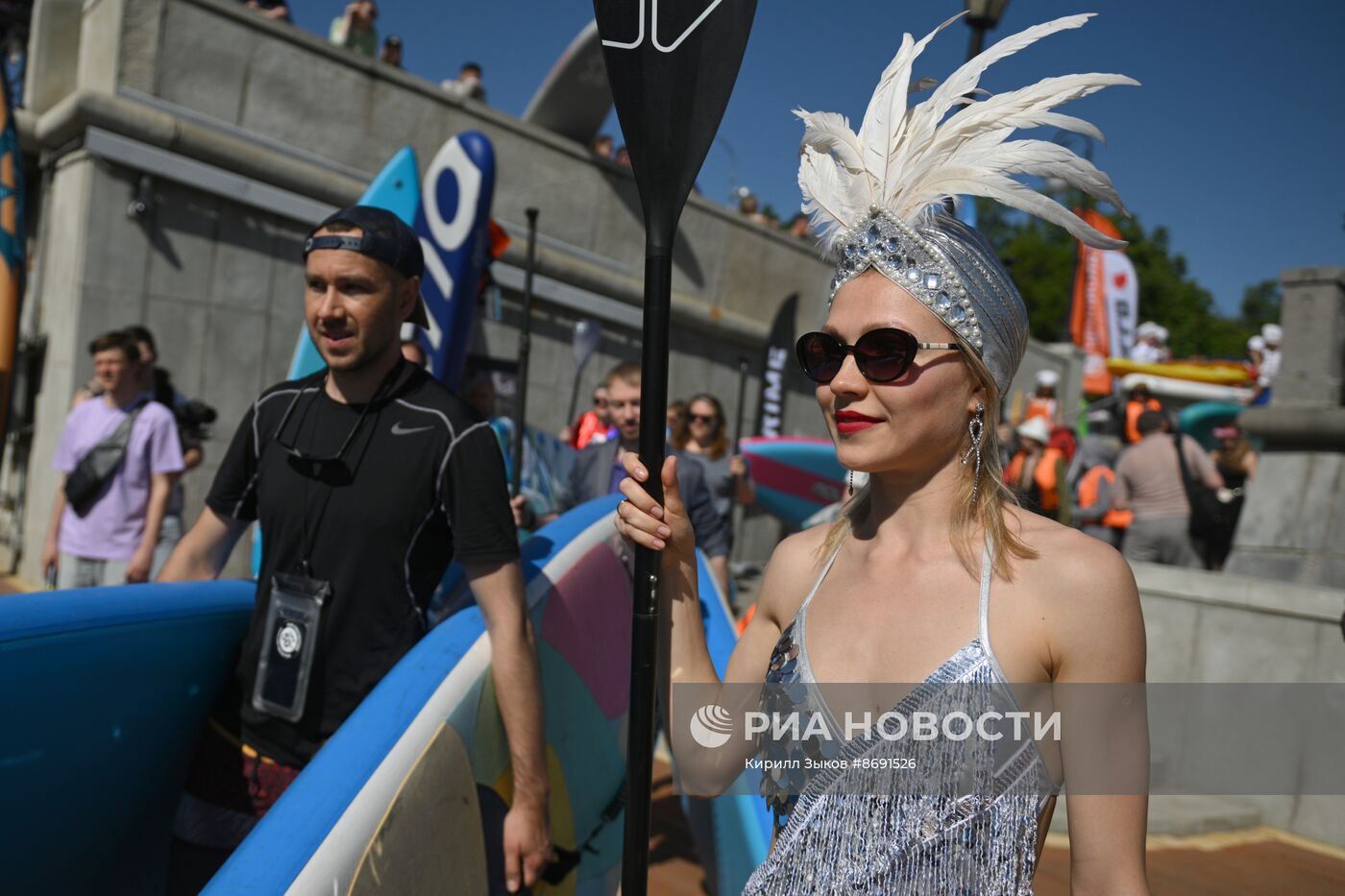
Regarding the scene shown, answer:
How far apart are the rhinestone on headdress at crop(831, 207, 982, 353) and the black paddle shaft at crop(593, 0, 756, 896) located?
267mm

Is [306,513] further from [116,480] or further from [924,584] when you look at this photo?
[116,480]

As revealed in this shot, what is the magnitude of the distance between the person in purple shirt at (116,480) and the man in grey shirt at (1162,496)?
19.0 feet

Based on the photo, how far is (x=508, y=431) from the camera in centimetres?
723

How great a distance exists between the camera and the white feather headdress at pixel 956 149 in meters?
1.37

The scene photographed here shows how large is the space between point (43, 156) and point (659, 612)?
9022 millimetres

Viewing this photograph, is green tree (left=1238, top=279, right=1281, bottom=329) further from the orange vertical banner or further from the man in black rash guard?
the man in black rash guard

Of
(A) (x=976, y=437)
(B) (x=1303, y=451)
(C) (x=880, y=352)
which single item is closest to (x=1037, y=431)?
(B) (x=1303, y=451)

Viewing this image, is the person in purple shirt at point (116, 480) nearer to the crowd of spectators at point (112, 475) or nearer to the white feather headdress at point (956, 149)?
the crowd of spectators at point (112, 475)

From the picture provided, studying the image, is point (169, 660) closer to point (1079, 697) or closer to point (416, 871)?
point (416, 871)

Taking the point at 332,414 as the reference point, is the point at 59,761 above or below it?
below

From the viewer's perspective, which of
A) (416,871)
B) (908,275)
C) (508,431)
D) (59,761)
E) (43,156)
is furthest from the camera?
(43,156)

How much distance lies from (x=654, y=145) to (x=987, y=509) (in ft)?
2.33

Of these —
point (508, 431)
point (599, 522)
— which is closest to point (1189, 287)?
point (508, 431)

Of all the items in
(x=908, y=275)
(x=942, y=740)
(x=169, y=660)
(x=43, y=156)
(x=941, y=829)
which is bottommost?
(x=169, y=660)
